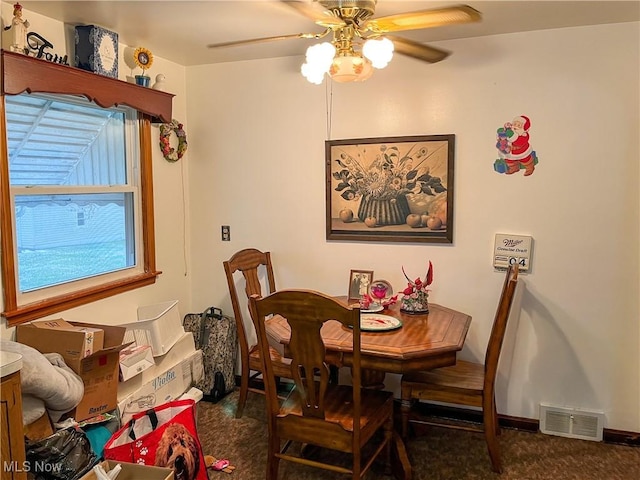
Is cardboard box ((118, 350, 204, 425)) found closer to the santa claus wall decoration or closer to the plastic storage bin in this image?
the plastic storage bin

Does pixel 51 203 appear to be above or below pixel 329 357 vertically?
above

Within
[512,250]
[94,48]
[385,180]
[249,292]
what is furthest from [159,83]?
[512,250]

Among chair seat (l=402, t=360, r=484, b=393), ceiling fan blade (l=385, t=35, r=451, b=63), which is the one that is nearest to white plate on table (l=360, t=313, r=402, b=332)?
chair seat (l=402, t=360, r=484, b=393)

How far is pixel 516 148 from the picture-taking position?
2973 millimetres

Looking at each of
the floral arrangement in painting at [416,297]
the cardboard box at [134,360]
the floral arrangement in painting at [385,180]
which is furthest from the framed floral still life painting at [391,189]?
the cardboard box at [134,360]

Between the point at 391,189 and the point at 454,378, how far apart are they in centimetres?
119

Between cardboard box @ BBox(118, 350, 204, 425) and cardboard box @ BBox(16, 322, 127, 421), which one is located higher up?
cardboard box @ BBox(16, 322, 127, 421)

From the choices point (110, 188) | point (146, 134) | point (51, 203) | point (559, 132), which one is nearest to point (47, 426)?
point (51, 203)

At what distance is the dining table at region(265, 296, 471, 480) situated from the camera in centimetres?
231

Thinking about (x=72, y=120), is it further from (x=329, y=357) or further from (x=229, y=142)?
(x=329, y=357)

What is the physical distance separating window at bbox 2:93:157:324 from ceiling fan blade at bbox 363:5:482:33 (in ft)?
5.52

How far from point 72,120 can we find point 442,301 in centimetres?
238

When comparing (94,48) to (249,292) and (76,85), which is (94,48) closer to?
(76,85)

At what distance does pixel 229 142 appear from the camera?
3.62 m
